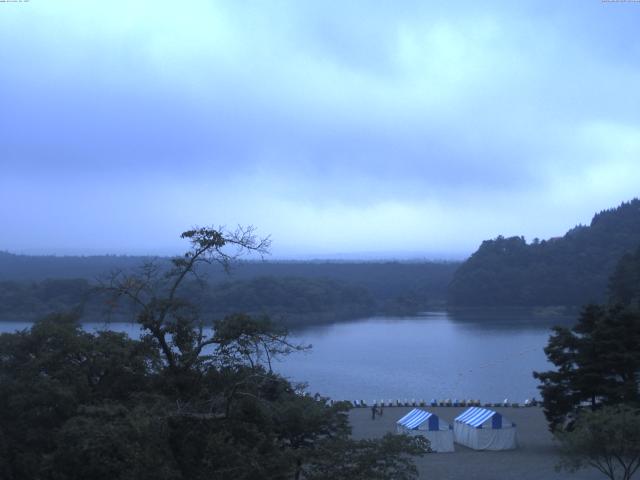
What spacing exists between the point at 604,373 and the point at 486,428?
187cm

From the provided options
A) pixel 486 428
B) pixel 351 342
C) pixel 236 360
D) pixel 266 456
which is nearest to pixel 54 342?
pixel 236 360

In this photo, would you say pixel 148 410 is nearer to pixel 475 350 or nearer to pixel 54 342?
pixel 54 342

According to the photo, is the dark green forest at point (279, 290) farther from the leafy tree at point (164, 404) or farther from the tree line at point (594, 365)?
the leafy tree at point (164, 404)

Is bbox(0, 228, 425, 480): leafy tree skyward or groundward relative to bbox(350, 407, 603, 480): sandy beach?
skyward

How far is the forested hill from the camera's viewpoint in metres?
48.6

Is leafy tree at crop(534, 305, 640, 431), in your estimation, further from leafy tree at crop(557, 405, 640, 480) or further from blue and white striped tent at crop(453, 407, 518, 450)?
leafy tree at crop(557, 405, 640, 480)

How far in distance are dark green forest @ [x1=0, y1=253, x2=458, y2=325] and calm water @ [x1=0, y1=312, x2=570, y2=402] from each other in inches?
71.4

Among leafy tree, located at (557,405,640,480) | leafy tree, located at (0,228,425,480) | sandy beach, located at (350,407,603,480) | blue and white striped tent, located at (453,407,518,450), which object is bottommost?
sandy beach, located at (350,407,603,480)

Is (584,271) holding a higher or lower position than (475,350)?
higher

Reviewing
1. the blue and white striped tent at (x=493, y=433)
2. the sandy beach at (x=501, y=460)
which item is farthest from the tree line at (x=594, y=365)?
the blue and white striped tent at (x=493, y=433)

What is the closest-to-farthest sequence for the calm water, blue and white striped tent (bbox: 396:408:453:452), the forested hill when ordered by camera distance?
blue and white striped tent (bbox: 396:408:453:452) → the calm water → the forested hill

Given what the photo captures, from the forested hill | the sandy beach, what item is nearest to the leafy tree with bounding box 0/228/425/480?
the sandy beach

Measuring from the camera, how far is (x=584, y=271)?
49250mm

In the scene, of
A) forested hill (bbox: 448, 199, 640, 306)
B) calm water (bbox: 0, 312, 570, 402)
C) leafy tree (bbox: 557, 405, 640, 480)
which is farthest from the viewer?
forested hill (bbox: 448, 199, 640, 306)
